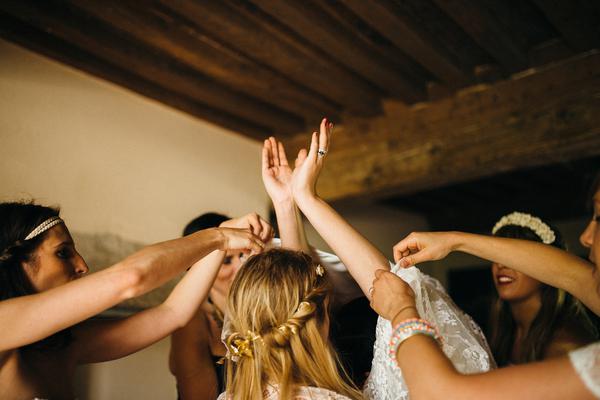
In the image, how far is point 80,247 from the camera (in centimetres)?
251

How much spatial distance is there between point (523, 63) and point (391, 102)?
80 cm

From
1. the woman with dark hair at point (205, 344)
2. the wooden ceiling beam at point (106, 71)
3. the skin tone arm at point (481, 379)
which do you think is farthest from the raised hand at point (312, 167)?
the wooden ceiling beam at point (106, 71)

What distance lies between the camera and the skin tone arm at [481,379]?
2.97 feet

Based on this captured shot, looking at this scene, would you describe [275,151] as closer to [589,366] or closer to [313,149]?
[313,149]

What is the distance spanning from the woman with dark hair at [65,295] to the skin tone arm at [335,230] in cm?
20

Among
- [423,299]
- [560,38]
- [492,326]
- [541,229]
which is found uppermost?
[560,38]

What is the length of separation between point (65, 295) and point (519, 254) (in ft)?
3.88

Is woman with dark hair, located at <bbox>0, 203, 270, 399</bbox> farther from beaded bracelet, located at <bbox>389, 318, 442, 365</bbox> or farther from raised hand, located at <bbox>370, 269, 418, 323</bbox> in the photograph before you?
beaded bracelet, located at <bbox>389, 318, 442, 365</bbox>

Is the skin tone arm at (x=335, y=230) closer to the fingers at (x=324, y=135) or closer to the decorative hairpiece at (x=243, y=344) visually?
the fingers at (x=324, y=135)

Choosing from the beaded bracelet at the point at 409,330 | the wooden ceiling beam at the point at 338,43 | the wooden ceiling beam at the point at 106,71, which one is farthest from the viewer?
the wooden ceiling beam at the point at 106,71

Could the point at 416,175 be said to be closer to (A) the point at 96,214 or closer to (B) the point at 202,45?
(B) the point at 202,45

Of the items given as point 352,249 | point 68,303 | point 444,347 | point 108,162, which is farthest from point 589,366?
point 108,162

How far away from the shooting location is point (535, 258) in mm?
1538

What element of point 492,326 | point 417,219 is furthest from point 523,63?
point 417,219
